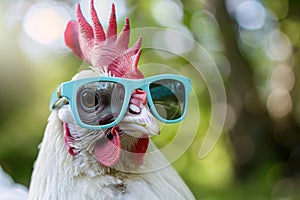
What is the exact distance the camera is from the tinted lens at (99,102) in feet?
1.94

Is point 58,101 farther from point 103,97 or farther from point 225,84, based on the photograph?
point 225,84

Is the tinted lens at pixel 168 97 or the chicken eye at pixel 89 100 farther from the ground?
the chicken eye at pixel 89 100

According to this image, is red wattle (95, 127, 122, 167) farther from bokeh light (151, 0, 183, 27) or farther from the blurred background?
bokeh light (151, 0, 183, 27)

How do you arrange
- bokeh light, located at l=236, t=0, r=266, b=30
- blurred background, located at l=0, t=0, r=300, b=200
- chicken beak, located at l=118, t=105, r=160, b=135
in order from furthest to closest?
bokeh light, located at l=236, t=0, r=266, b=30
blurred background, located at l=0, t=0, r=300, b=200
chicken beak, located at l=118, t=105, r=160, b=135

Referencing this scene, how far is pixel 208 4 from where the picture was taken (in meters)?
2.42

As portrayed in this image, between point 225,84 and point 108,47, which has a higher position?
point 108,47

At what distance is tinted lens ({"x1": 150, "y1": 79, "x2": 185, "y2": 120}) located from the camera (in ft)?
2.11

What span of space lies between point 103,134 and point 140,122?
0.29ft

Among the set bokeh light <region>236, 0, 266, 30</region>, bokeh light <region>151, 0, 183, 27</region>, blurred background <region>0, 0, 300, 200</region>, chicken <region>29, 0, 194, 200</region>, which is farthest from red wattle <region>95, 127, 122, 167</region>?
bokeh light <region>236, 0, 266, 30</region>

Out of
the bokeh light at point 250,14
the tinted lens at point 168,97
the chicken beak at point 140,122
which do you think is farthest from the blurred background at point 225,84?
the chicken beak at point 140,122

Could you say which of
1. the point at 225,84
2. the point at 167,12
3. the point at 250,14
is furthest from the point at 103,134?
the point at 250,14

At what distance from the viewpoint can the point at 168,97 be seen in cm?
67

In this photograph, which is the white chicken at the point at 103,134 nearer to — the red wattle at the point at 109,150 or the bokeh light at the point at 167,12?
the red wattle at the point at 109,150

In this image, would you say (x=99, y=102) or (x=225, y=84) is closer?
(x=99, y=102)
